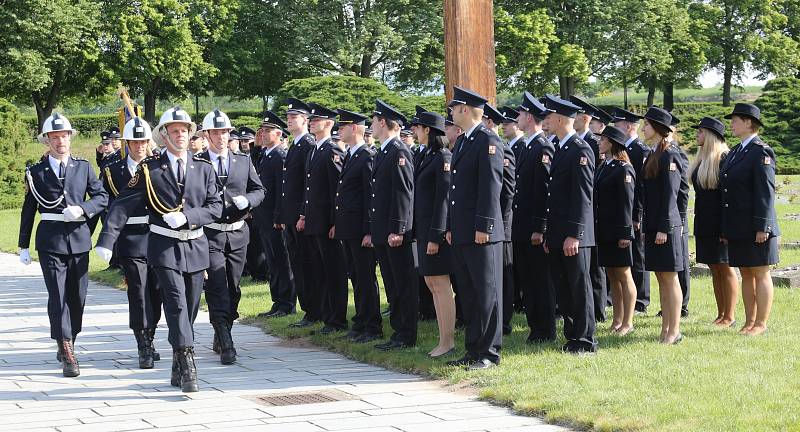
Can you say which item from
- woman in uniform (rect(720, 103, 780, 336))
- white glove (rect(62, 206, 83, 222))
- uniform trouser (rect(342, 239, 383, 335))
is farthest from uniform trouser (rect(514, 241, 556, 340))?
white glove (rect(62, 206, 83, 222))

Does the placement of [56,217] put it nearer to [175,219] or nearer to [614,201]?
[175,219]

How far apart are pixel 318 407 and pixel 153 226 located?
2045 mm

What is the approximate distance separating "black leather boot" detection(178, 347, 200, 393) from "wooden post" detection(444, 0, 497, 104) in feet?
16.3

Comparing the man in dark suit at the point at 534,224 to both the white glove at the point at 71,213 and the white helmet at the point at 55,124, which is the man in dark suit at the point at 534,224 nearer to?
the white glove at the point at 71,213

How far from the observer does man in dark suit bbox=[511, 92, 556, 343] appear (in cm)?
970

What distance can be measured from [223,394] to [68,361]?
1.86m

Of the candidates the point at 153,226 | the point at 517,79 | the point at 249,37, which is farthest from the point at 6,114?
the point at 153,226

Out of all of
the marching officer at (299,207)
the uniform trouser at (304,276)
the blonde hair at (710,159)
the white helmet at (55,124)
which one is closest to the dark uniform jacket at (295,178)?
the marching officer at (299,207)

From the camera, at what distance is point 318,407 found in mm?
7570

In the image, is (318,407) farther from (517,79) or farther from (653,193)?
(517,79)

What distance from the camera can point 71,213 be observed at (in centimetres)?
929

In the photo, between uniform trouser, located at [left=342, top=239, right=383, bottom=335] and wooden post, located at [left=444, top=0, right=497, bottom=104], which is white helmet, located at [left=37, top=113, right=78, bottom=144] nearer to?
uniform trouser, located at [left=342, top=239, right=383, bottom=335]

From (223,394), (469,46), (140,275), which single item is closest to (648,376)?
(223,394)

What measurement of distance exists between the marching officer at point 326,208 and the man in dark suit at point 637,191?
9.82ft
